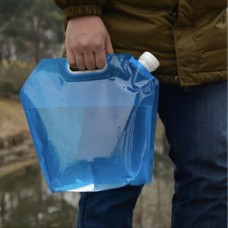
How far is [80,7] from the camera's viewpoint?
989 millimetres

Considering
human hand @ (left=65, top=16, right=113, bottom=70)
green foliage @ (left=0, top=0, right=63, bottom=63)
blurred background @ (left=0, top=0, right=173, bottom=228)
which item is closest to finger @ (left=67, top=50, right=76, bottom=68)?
human hand @ (left=65, top=16, right=113, bottom=70)

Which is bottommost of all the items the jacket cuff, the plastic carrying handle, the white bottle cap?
the plastic carrying handle

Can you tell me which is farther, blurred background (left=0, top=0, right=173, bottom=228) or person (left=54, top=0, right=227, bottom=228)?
blurred background (left=0, top=0, right=173, bottom=228)

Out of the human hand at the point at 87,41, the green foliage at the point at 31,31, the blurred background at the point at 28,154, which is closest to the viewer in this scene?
the human hand at the point at 87,41

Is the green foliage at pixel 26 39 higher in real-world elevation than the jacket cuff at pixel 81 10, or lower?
lower

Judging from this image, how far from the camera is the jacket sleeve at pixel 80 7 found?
99 centimetres

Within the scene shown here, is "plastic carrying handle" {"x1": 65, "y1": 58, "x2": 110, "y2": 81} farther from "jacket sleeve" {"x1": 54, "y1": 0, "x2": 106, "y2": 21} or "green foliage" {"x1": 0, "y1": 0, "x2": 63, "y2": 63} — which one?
"green foliage" {"x1": 0, "y1": 0, "x2": 63, "y2": 63}

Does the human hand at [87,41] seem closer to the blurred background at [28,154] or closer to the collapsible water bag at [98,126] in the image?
the collapsible water bag at [98,126]

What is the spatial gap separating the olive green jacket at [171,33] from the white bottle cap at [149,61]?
4 centimetres

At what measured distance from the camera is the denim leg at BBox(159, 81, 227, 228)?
1.08 metres

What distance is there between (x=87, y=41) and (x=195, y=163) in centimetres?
35

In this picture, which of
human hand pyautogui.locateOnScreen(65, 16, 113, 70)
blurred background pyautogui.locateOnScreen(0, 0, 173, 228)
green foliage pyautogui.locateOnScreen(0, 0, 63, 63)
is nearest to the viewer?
human hand pyautogui.locateOnScreen(65, 16, 113, 70)

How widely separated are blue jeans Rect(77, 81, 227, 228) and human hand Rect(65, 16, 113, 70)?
0.58 feet

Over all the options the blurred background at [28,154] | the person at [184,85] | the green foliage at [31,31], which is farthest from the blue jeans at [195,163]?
the green foliage at [31,31]
